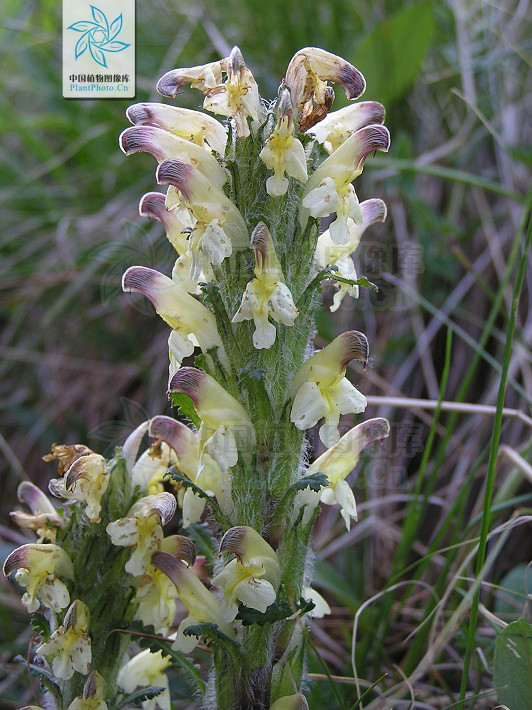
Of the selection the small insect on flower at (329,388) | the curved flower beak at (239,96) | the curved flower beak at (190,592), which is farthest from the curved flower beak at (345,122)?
the curved flower beak at (190,592)

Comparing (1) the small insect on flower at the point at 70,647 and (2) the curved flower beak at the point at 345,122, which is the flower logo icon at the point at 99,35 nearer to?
(2) the curved flower beak at the point at 345,122

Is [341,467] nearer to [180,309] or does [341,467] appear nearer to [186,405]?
[186,405]

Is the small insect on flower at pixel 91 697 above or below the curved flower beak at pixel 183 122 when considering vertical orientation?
below

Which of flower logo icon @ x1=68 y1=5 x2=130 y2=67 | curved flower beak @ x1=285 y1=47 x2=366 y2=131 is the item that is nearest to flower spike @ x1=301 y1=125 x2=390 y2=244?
curved flower beak @ x1=285 y1=47 x2=366 y2=131

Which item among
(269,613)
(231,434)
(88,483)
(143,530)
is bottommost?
(269,613)

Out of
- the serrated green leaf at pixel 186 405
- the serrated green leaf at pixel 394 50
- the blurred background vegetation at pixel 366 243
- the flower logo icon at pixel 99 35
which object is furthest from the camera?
the serrated green leaf at pixel 394 50

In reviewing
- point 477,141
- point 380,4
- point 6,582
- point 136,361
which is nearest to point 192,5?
point 380,4

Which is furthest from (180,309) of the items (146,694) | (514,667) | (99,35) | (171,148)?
(99,35)
